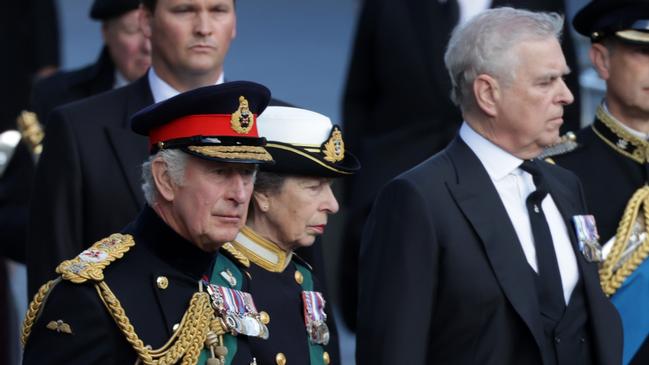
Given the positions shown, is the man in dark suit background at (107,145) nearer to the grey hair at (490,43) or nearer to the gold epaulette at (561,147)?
the grey hair at (490,43)

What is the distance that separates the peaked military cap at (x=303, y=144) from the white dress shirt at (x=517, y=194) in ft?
1.34

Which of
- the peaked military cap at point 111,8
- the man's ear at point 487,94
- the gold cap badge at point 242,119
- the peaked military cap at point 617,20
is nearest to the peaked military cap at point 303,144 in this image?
the man's ear at point 487,94

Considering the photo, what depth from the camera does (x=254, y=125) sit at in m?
5.38

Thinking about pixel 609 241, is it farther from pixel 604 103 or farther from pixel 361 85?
pixel 361 85

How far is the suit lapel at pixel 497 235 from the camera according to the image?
6.00 m

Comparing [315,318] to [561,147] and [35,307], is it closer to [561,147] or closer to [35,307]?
[35,307]

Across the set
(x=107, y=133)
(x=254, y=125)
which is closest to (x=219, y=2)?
(x=107, y=133)

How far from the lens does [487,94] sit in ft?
20.6

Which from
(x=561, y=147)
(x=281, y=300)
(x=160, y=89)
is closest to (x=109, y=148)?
(x=160, y=89)

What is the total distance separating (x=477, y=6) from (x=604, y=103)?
129 cm

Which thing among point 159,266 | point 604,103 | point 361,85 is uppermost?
point 159,266

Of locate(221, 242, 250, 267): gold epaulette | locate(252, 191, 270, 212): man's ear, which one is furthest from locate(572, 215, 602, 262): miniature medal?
locate(221, 242, 250, 267): gold epaulette

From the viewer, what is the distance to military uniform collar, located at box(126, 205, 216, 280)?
5.16 meters

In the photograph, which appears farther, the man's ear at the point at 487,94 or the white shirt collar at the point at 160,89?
the white shirt collar at the point at 160,89
